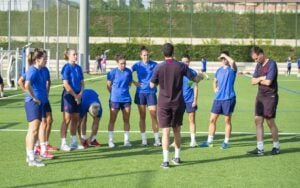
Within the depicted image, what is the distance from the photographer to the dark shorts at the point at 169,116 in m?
9.80

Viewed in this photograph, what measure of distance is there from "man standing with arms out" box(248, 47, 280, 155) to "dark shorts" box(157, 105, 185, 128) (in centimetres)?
202

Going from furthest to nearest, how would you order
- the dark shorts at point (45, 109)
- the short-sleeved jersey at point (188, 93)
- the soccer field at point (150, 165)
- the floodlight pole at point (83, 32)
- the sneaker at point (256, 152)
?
the floodlight pole at point (83, 32)
the short-sleeved jersey at point (188, 93)
the sneaker at point (256, 152)
the dark shorts at point (45, 109)
the soccer field at point (150, 165)

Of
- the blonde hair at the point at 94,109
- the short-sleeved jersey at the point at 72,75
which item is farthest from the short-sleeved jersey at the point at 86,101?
the short-sleeved jersey at the point at 72,75

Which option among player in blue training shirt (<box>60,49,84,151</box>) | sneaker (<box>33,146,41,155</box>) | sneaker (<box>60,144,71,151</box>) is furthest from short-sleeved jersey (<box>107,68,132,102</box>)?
sneaker (<box>33,146,41,155</box>)

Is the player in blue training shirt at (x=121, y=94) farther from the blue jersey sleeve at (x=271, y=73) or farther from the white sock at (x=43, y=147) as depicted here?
the blue jersey sleeve at (x=271, y=73)

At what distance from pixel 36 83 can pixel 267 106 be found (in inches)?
170

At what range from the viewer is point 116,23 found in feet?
205

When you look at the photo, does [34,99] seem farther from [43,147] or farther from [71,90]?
[71,90]

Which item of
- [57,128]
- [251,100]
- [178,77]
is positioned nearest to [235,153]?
[178,77]

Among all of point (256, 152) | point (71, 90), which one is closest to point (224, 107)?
point (256, 152)

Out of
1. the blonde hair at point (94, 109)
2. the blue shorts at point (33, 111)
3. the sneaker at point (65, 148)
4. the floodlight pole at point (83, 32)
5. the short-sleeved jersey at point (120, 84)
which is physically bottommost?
the sneaker at point (65, 148)

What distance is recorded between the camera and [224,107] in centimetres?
1185

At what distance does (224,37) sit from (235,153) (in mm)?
51063

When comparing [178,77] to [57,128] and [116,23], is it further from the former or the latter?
[116,23]
